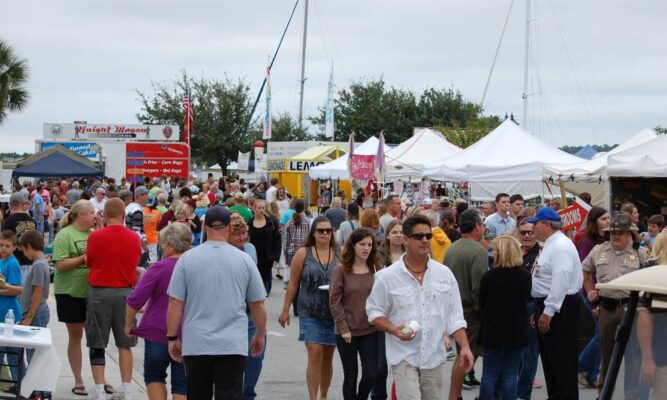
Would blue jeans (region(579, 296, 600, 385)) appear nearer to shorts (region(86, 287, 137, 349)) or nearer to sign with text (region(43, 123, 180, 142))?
shorts (region(86, 287, 137, 349))

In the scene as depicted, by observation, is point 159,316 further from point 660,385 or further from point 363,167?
point 363,167

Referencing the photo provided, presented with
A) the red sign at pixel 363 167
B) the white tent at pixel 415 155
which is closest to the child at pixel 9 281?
the red sign at pixel 363 167

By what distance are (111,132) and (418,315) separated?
1966 inches

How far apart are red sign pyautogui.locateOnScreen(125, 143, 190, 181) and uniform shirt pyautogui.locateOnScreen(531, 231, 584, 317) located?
36.5 meters

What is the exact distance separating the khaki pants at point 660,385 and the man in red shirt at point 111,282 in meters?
5.70

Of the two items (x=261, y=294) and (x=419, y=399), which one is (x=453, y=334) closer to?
(x=419, y=399)

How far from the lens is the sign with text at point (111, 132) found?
5381cm

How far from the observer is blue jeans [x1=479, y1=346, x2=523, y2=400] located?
8.88 metres

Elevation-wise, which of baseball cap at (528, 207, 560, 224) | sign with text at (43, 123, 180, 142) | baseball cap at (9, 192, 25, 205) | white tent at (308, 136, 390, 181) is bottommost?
baseball cap at (9, 192, 25, 205)

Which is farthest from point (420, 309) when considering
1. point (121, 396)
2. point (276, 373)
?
point (276, 373)

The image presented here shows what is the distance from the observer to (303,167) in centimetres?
3797

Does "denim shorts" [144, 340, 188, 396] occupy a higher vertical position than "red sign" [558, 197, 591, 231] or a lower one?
lower

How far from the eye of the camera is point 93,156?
46719mm

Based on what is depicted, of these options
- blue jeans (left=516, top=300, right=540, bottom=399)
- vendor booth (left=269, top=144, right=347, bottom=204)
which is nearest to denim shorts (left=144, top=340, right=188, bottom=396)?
blue jeans (left=516, top=300, right=540, bottom=399)
